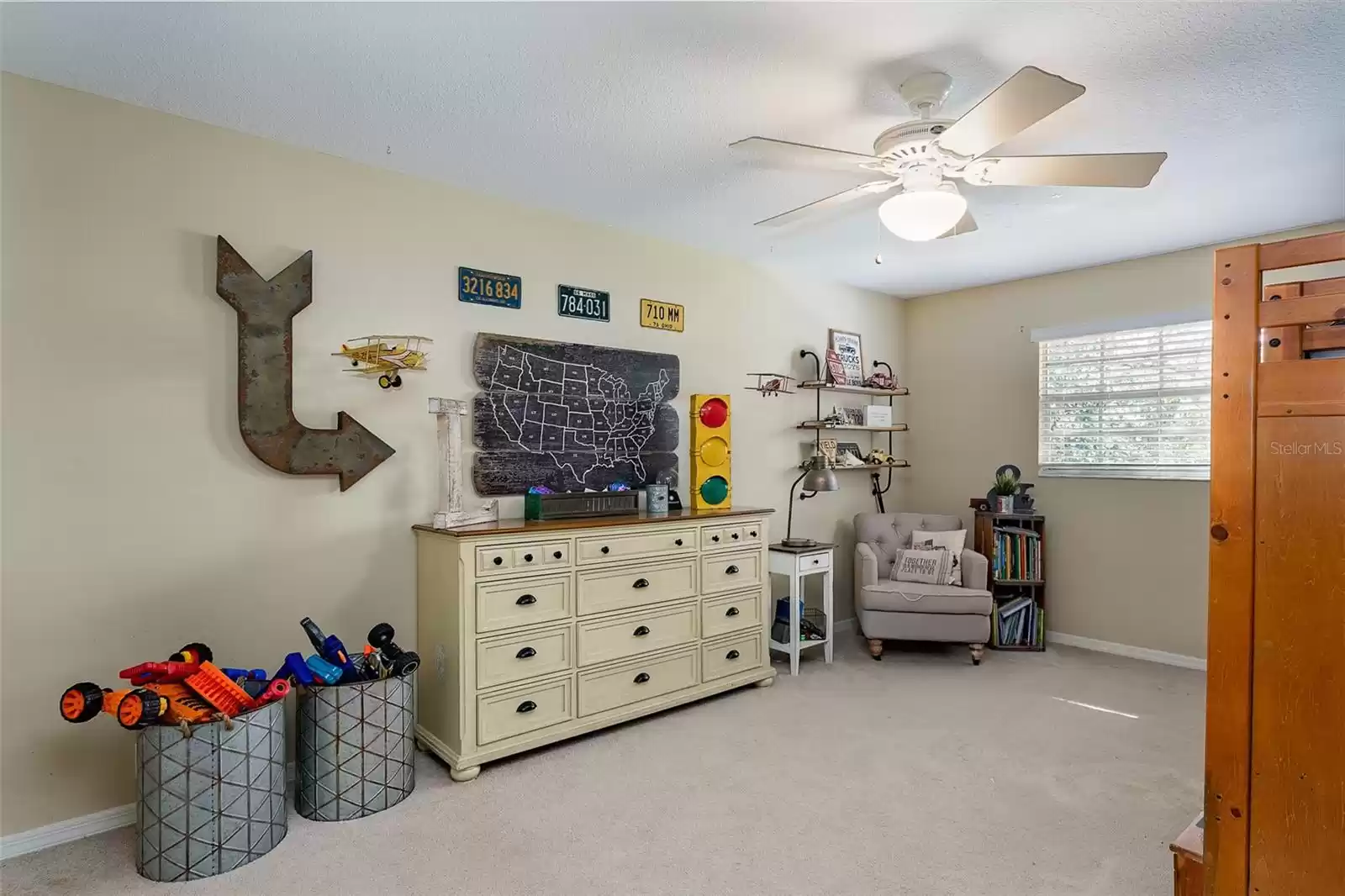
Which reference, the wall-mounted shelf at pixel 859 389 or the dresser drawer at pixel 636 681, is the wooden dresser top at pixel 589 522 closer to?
the dresser drawer at pixel 636 681

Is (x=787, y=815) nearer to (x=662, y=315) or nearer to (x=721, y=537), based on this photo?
(x=721, y=537)

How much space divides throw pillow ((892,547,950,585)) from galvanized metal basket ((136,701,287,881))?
347cm

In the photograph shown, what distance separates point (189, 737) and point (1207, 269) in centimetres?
507

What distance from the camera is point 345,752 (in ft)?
7.84

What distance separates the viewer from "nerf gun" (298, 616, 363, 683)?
8.07 ft

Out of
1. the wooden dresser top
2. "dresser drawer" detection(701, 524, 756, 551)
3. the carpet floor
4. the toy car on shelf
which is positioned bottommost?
the carpet floor

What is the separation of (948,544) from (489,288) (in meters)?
3.04

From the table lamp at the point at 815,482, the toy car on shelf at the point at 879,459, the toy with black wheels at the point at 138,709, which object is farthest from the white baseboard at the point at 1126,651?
the toy with black wheels at the point at 138,709

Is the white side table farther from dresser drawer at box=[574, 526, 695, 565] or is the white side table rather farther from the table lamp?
dresser drawer at box=[574, 526, 695, 565]

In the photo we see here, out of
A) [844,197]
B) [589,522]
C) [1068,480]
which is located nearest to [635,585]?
[589,522]

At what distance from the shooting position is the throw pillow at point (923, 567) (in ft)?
14.0

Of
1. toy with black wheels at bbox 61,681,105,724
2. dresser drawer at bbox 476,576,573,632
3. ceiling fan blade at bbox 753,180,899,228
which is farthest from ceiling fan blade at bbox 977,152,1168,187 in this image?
toy with black wheels at bbox 61,681,105,724

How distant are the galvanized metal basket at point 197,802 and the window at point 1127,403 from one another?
452cm

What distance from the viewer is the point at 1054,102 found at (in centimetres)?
174
